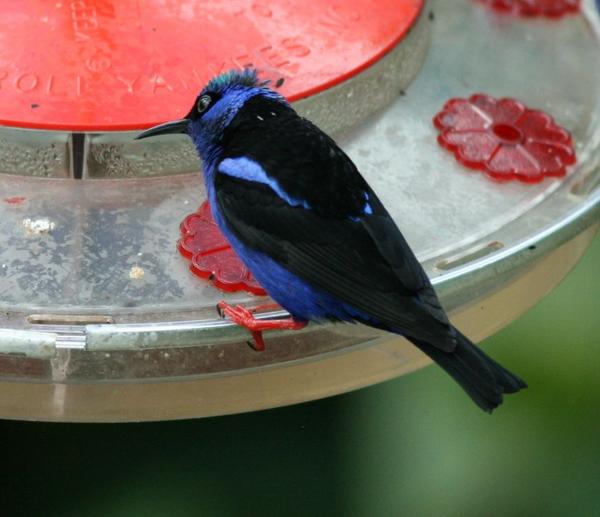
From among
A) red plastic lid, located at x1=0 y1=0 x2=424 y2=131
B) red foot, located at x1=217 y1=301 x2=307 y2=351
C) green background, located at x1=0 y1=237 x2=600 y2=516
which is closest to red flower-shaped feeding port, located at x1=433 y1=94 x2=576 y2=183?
red plastic lid, located at x1=0 y1=0 x2=424 y2=131

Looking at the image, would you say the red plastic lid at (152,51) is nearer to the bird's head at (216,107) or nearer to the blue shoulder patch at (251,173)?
the bird's head at (216,107)

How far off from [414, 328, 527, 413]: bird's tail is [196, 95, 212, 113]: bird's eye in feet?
2.51

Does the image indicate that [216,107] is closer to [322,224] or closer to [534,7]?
[322,224]

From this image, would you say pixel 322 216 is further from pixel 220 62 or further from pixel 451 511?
pixel 451 511

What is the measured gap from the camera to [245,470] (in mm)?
3881

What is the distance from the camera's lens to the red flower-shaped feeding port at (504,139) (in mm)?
3406

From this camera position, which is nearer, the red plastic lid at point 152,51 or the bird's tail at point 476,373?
the bird's tail at point 476,373

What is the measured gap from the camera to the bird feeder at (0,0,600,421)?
2.77m

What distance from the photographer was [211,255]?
305 cm

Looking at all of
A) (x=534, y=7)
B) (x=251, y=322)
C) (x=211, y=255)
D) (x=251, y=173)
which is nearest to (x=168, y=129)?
(x=251, y=173)

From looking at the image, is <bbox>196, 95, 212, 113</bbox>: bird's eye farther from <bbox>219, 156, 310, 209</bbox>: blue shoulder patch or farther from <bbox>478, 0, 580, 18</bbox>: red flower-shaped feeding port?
<bbox>478, 0, 580, 18</bbox>: red flower-shaped feeding port

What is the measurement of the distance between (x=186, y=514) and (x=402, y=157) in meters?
1.31

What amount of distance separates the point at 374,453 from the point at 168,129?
5.35 feet

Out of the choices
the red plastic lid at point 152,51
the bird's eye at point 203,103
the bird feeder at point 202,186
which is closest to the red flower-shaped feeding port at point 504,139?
the bird feeder at point 202,186
